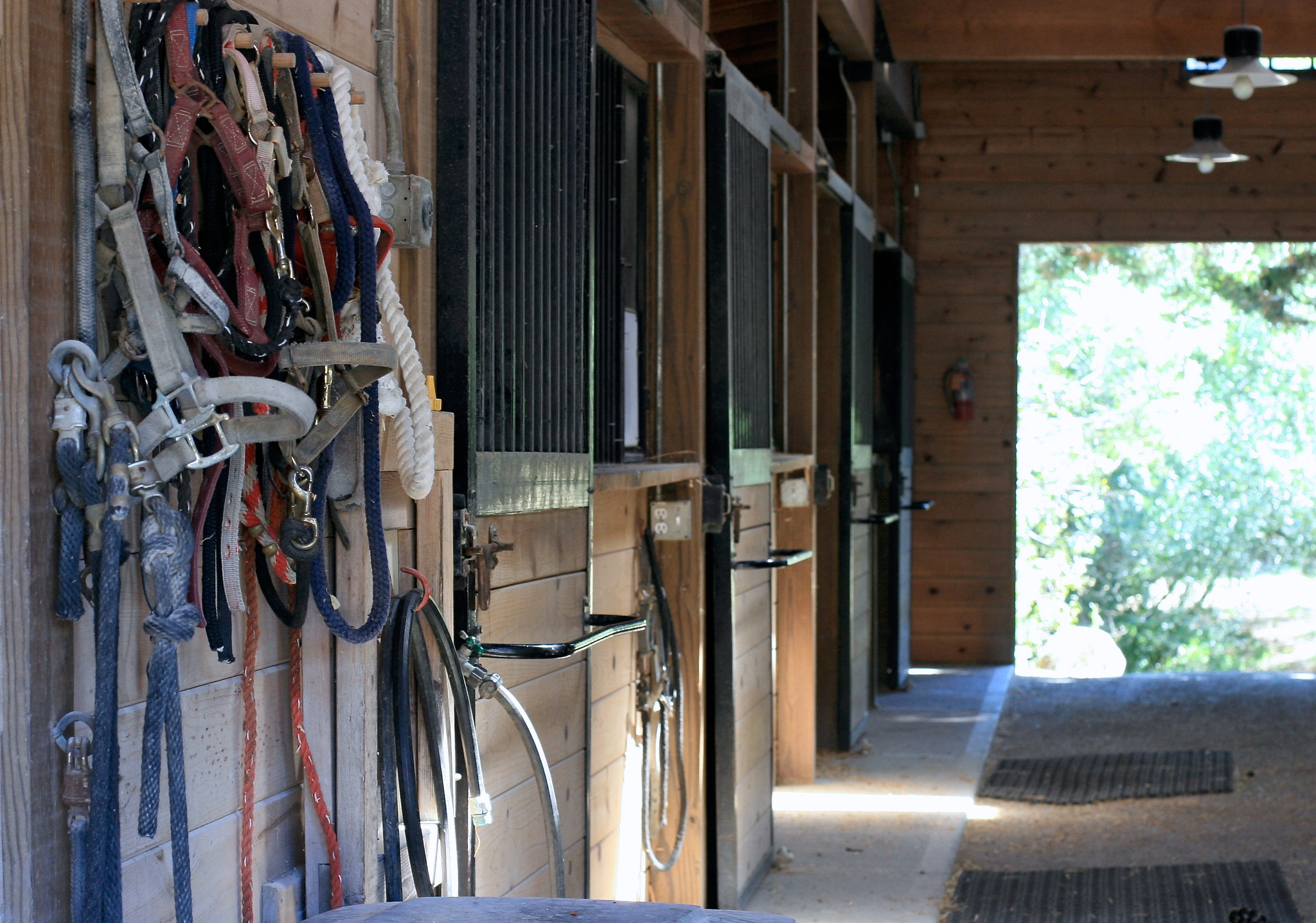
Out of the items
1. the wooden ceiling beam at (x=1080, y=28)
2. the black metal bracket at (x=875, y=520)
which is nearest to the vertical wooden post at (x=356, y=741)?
the black metal bracket at (x=875, y=520)

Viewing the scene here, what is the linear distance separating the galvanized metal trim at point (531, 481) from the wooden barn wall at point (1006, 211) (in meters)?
5.33

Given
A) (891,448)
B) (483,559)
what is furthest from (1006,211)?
(483,559)

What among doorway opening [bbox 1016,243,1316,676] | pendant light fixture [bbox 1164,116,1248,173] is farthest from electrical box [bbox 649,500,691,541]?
doorway opening [bbox 1016,243,1316,676]

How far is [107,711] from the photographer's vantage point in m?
0.94

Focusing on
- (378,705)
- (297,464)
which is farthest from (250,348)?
(378,705)

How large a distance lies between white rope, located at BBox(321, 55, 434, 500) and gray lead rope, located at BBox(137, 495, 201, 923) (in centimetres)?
33

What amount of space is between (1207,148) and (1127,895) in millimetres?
3659

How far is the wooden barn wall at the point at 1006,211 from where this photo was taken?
6863mm

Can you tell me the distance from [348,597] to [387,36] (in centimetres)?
59

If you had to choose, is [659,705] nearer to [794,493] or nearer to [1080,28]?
[794,493]

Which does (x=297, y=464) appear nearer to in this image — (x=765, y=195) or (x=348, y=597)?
(x=348, y=597)

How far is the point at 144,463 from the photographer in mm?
978

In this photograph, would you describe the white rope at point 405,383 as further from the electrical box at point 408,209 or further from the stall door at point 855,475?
the stall door at point 855,475

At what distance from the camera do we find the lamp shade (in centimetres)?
466
